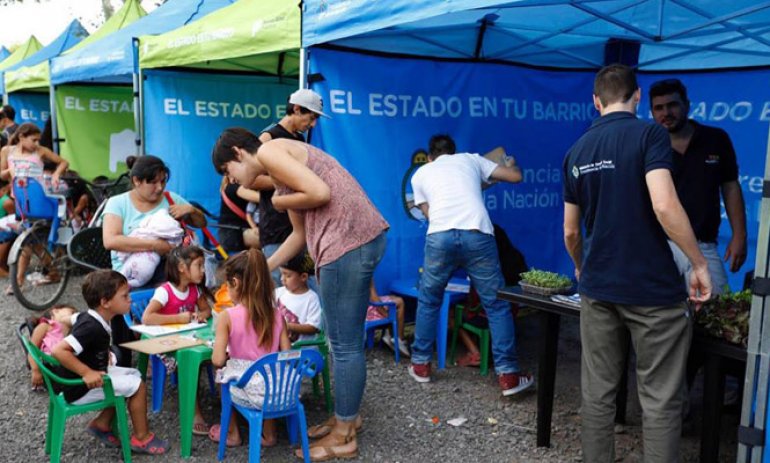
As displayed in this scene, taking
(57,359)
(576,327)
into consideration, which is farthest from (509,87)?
(57,359)

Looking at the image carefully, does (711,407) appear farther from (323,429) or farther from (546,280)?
(323,429)

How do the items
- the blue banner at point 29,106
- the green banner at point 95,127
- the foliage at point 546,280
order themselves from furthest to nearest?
the blue banner at point 29,106, the green banner at point 95,127, the foliage at point 546,280

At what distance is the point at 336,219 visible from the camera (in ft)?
10.6

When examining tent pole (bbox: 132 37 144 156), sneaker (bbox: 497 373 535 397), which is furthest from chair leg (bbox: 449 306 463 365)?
tent pole (bbox: 132 37 144 156)

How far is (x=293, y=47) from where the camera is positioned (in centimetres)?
477

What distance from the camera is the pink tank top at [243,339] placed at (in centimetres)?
335

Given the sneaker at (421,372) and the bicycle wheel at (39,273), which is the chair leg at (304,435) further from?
the bicycle wheel at (39,273)

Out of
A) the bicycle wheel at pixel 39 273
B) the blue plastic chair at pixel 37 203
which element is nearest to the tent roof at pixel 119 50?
the blue plastic chair at pixel 37 203

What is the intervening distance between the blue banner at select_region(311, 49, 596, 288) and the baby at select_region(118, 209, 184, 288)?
1.25 metres

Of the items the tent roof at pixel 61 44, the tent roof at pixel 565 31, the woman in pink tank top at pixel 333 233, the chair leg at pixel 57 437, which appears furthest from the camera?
the tent roof at pixel 61 44

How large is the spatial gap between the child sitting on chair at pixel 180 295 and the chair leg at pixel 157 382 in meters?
0.07

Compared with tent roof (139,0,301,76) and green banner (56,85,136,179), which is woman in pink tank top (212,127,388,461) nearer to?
tent roof (139,0,301,76)

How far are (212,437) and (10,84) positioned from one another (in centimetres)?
936

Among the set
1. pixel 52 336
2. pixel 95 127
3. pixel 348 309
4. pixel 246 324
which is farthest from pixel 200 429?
pixel 95 127
